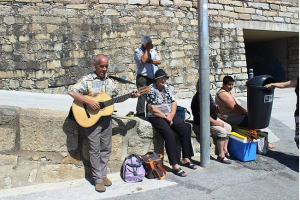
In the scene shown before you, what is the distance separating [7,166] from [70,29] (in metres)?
5.59

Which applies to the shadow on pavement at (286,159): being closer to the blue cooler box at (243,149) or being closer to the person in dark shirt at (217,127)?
the blue cooler box at (243,149)

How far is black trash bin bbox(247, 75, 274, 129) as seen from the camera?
393 cm

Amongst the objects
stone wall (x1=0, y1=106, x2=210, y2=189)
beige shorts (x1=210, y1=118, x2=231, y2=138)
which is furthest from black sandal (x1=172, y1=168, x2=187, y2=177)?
beige shorts (x1=210, y1=118, x2=231, y2=138)

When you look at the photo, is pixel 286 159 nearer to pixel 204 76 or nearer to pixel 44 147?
pixel 204 76

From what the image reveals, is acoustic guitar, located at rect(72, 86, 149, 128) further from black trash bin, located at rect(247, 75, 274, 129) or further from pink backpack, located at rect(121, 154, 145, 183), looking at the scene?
black trash bin, located at rect(247, 75, 274, 129)

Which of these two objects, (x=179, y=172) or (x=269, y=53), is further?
(x=269, y=53)

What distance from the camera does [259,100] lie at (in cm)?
394

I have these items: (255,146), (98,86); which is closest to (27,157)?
(98,86)

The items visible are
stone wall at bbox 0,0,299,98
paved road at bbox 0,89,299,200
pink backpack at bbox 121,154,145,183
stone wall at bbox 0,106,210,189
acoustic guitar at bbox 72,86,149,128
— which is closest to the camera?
paved road at bbox 0,89,299,200

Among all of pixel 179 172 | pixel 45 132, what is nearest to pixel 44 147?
pixel 45 132

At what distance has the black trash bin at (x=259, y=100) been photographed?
393 centimetres

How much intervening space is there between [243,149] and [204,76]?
1.21m

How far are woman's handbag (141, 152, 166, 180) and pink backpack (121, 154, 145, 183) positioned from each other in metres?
0.07

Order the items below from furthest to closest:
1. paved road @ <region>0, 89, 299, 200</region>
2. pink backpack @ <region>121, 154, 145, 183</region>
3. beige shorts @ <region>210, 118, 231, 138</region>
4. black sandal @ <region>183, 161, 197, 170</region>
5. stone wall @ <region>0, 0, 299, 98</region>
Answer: stone wall @ <region>0, 0, 299, 98</region>, beige shorts @ <region>210, 118, 231, 138</region>, black sandal @ <region>183, 161, 197, 170</region>, pink backpack @ <region>121, 154, 145, 183</region>, paved road @ <region>0, 89, 299, 200</region>
